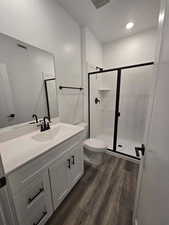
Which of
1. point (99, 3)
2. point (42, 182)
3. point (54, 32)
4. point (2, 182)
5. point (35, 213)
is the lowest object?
point (35, 213)

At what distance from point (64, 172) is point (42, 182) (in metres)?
0.31

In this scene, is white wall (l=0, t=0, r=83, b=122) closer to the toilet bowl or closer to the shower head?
the shower head

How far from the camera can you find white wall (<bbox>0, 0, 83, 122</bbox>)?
1014mm

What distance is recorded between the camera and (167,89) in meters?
0.43

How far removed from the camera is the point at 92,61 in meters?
2.25

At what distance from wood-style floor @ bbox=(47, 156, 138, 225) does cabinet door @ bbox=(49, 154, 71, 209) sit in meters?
0.18

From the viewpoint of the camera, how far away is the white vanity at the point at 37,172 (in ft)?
2.33

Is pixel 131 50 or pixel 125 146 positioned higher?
pixel 131 50

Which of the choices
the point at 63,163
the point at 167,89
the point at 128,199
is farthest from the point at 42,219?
the point at 167,89

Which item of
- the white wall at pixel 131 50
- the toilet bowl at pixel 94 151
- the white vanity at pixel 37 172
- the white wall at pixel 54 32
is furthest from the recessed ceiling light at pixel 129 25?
the toilet bowl at pixel 94 151

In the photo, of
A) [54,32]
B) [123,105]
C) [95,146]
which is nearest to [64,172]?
[95,146]

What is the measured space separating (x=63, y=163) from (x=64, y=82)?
1.25 m

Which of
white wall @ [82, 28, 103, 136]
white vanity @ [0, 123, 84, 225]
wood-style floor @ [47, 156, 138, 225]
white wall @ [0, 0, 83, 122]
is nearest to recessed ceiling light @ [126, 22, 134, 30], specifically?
white wall @ [82, 28, 103, 136]

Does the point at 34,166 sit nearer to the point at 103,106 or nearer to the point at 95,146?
the point at 95,146
